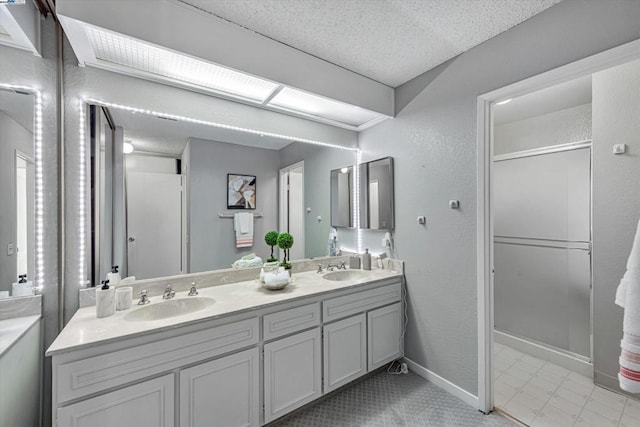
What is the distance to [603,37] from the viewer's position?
1.34 metres

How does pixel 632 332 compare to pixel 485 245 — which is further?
pixel 485 245

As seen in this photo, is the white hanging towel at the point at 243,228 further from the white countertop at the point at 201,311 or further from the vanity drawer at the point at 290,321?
the vanity drawer at the point at 290,321

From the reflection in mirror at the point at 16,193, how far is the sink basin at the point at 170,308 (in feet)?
1.77

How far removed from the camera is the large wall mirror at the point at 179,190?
1641mm

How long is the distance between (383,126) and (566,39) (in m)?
1.34

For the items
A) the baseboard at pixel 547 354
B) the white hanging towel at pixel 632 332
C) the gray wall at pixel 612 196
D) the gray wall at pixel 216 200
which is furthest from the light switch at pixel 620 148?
the gray wall at pixel 216 200

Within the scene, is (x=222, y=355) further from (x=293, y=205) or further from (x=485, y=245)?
(x=485, y=245)

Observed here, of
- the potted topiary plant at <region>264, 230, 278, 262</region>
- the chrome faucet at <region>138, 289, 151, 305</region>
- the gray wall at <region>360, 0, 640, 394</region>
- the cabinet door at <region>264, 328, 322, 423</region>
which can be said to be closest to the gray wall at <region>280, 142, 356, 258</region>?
the potted topiary plant at <region>264, 230, 278, 262</region>

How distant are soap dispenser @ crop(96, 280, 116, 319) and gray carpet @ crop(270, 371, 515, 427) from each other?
1209 mm

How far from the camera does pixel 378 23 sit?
1.63 metres

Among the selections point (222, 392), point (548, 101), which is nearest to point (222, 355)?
point (222, 392)

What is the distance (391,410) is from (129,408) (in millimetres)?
1580

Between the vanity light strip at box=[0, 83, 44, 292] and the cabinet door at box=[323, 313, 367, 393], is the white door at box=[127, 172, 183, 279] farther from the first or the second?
the cabinet door at box=[323, 313, 367, 393]

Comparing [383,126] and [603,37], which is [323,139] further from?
[603,37]
